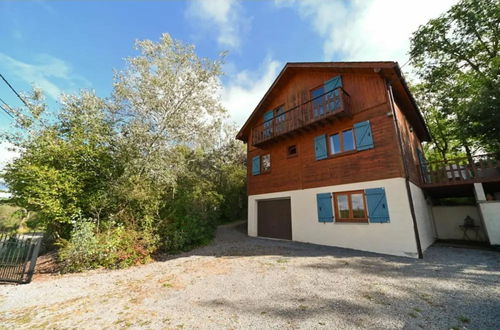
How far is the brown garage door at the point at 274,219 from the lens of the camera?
11.2 m

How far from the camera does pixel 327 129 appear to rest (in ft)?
33.1

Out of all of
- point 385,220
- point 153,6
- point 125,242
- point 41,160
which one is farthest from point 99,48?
point 385,220

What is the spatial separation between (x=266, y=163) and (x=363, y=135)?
19.7ft

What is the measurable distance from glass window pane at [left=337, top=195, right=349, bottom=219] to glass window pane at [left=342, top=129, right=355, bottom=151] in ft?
7.51

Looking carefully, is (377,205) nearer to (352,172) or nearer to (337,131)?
→ (352,172)

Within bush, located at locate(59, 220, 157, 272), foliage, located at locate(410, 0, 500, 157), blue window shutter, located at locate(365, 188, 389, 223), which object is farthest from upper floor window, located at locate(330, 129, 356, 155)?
bush, located at locate(59, 220, 157, 272)

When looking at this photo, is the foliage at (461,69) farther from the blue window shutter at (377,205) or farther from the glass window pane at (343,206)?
the glass window pane at (343,206)

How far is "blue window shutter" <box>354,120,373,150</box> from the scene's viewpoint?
850 cm

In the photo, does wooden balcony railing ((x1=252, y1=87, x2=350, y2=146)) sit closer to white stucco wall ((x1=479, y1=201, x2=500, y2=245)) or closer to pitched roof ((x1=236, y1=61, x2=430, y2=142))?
pitched roof ((x1=236, y1=61, x2=430, y2=142))

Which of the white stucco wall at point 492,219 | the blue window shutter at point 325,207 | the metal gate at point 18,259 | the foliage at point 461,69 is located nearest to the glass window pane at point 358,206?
the blue window shutter at point 325,207

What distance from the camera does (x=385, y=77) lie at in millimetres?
8562

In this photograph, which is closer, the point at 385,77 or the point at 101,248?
the point at 101,248

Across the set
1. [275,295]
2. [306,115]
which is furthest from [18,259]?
[306,115]

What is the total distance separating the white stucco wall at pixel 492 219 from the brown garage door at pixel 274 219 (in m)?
7.88
